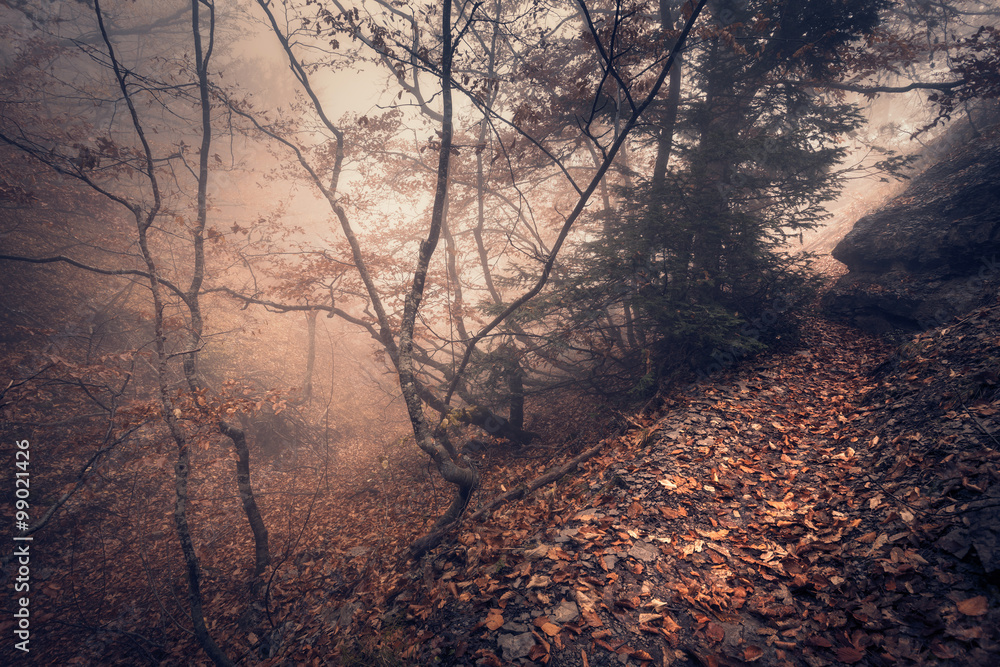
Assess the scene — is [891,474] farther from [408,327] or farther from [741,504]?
[408,327]

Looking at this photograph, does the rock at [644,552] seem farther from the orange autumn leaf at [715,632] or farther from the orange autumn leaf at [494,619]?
the orange autumn leaf at [494,619]

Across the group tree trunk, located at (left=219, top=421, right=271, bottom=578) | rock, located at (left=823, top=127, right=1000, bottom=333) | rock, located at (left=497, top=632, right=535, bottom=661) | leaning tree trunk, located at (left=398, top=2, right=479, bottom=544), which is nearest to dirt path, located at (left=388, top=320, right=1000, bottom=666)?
rock, located at (left=497, top=632, right=535, bottom=661)

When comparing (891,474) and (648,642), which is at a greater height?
(891,474)

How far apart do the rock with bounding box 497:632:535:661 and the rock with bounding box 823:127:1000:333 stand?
9.82 metres

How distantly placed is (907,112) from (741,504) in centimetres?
4154

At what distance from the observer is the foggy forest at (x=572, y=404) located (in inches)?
137

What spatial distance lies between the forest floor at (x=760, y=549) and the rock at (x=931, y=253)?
2.28m

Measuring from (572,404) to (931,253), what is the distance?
364 inches

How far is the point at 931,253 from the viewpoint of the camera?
28.0 ft

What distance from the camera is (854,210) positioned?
22469mm

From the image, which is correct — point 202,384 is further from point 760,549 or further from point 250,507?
point 760,549

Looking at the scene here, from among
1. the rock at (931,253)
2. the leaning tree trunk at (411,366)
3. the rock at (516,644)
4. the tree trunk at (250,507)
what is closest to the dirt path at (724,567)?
the rock at (516,644)

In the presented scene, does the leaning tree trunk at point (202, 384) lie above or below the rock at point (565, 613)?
above

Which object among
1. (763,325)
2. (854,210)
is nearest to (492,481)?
(763,325)
